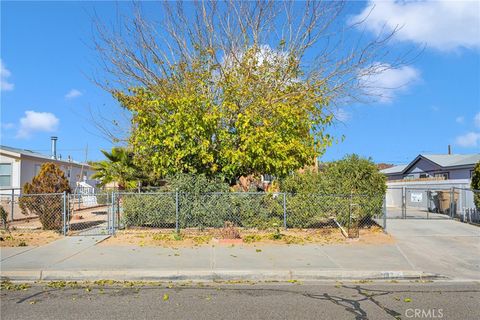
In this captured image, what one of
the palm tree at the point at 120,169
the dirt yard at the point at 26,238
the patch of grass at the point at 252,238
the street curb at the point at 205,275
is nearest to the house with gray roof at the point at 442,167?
the patch of grass at the point at 252,238

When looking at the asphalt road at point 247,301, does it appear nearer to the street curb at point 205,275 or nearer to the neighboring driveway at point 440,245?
the street curb at point 205,275

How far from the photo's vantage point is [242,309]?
6.12m

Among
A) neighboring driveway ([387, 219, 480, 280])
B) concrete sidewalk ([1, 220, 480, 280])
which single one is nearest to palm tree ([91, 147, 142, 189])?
concrete sidewalk ([1, 220, 480, 280])

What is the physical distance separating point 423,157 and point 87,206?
23.3 metres

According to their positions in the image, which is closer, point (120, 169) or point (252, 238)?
point (252, 238)

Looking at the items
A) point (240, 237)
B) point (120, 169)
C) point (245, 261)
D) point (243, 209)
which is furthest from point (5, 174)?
point (245, 261)

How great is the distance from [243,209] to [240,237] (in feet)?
4.61

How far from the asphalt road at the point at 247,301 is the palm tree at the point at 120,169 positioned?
31.4 feet

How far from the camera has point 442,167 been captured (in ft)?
91.6

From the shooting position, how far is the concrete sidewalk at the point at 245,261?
27.0ft

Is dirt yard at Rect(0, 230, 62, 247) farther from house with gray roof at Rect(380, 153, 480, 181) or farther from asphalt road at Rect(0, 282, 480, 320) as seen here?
house with gray roof at Rect(380, 153, 480, 181)

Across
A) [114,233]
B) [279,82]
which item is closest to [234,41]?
[279,82]

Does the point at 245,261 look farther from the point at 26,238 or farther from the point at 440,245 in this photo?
the point at 26,238

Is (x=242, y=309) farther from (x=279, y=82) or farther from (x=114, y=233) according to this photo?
(x=279, y=82)
